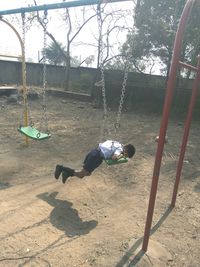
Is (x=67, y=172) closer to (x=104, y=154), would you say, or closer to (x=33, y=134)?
(x=104, y=154)

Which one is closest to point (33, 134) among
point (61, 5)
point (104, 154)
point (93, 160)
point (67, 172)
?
point (67, 172)

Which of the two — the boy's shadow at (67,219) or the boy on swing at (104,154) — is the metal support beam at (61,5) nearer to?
the boy on swing at (104,154)

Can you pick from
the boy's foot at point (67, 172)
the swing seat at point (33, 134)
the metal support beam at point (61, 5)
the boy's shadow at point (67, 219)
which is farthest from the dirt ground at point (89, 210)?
the metal support beam at point (61, 5)

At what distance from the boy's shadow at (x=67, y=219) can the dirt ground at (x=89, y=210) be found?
0.01m

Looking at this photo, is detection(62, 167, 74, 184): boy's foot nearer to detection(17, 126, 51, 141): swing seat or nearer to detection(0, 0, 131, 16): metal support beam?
detection(17, 126, 51, 141): swing seat

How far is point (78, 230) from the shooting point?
364cm

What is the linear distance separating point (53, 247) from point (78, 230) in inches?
18.5

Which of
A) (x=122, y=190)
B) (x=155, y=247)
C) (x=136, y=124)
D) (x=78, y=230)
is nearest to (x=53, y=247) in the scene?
(x=78, y=230)

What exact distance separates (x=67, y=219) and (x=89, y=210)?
1.22ft

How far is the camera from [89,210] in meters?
4.12

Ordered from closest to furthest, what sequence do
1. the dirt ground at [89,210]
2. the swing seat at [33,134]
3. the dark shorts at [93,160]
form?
the dirt ground at [89,210] → the dark shorts at [93,160] → the swing seat at [33,134]

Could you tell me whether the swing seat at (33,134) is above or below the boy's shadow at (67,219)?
above

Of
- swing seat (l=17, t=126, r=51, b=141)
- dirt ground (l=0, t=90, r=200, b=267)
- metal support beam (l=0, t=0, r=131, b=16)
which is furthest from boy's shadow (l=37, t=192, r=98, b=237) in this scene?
metal support beam (l=0, t=0, r=131, b=16)

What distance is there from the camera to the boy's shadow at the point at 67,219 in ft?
11.9
